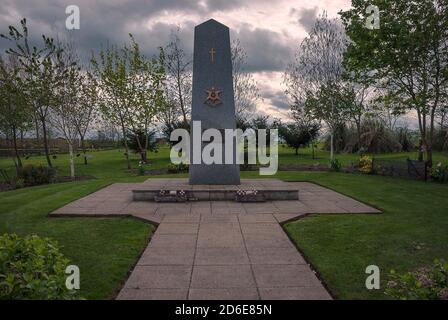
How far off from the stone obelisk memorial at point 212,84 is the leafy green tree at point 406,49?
8.99 metres

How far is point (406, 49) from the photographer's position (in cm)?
1772

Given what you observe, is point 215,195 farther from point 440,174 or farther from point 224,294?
point 440,174

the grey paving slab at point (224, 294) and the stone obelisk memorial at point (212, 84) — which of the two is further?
the stone obelisk memorial at point (212, 84)

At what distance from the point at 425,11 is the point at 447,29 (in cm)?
137

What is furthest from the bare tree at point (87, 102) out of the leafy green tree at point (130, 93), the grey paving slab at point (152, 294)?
the grey paving slab at point (152, 294)

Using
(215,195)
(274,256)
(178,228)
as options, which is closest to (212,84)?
(215,195)

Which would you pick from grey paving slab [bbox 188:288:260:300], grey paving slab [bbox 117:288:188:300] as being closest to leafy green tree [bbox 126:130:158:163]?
grey paving slab [bbox 117:288:188:300]

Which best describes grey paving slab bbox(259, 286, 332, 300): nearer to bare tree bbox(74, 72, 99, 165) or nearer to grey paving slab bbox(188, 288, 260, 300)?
grey paving slab bbox(188, 288, 260, 300)

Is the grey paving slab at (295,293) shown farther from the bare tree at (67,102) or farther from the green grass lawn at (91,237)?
the bare tree at (67,102)

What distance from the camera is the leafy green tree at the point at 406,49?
17.3 meters

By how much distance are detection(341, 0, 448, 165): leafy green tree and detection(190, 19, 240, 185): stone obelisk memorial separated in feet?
29.5

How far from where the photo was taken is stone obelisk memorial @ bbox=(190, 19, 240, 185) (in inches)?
548

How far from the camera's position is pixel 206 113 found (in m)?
14.0
